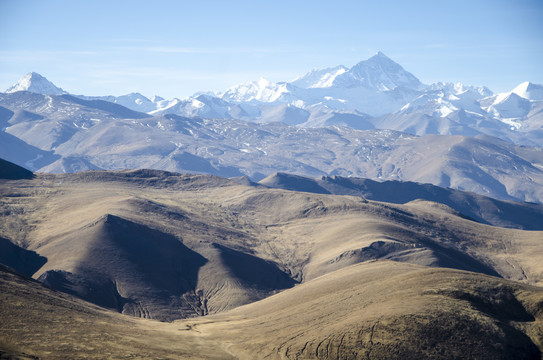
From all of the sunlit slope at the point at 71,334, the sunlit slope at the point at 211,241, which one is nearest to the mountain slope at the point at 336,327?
the sunlit slope at the point at 71,334

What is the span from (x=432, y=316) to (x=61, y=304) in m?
36.5

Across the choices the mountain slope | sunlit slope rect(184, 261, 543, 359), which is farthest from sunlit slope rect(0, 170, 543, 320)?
sunlit slope rect(184, 261, 543, 359)

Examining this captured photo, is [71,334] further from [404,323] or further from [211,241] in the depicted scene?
[211,241]

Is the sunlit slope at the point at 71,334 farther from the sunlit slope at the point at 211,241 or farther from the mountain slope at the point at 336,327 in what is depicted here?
the sunlit slope at the point at 211,241

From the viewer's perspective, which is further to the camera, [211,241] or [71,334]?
[211,241]

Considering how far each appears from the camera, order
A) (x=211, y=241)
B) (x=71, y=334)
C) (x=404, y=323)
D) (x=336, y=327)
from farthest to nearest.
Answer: (x=211, y=241) → (x=336, y=327) → (x=404, y=323) → (x=71, y=334)

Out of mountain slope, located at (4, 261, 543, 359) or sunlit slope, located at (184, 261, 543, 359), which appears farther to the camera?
sunlit slope, located at (184, 261, 543, 359)

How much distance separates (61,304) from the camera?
5994 cm

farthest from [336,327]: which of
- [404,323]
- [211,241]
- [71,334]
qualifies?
[211,241]

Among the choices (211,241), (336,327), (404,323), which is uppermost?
(404,323)

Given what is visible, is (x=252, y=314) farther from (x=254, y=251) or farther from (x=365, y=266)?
(x=254, y=251)

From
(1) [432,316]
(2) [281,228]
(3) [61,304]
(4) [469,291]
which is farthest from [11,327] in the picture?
(2) [281,228]

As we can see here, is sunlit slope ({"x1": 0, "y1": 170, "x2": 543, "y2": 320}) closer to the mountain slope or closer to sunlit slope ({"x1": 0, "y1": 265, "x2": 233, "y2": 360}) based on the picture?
sunlit slope ({"x1": 0, "y1": 265, "x2": 233, "y2": 360})

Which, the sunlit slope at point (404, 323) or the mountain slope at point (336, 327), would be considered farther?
the sunlit slope at point (404, 323)
